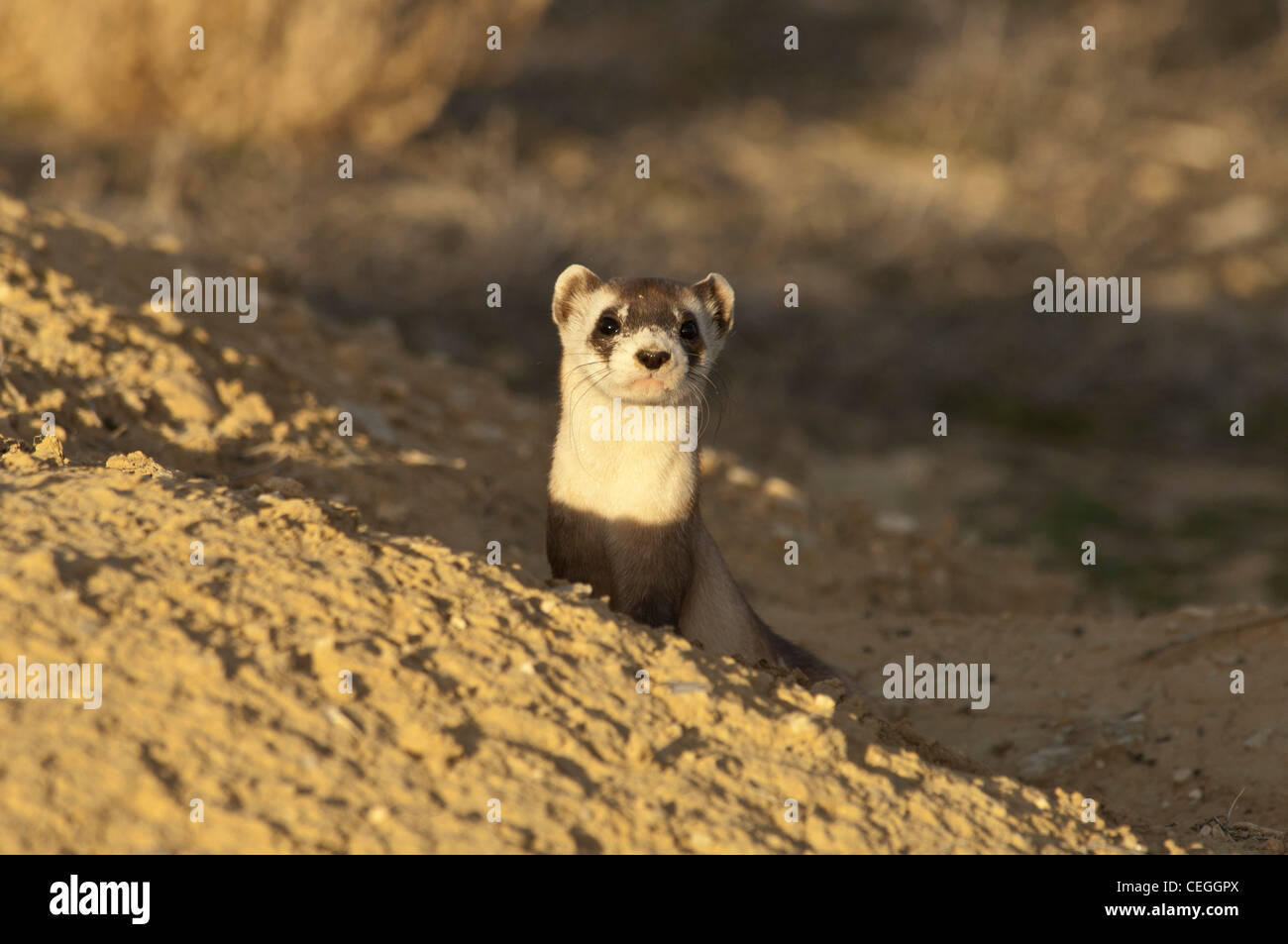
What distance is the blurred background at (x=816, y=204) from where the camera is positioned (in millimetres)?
12289

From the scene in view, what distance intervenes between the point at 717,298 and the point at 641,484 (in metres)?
1.26

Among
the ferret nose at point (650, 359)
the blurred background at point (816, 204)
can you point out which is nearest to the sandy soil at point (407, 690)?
the ferret nose at point (650, 359)

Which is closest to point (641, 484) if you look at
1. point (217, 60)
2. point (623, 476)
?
point (623, 476)

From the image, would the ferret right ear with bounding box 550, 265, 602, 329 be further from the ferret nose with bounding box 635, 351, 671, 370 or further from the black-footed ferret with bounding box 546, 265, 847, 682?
the ferret nose with bounding box 635, 351, 671, 370

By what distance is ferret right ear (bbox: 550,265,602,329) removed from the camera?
6.36 m

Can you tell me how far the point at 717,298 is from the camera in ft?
21.8

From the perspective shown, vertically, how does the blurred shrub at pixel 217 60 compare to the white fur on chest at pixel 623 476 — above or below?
above

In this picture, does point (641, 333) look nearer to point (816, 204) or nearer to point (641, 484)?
point (641, 484)

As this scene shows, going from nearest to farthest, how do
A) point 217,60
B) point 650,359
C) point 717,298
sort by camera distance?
point 650,359, point 717,298, point 217,60

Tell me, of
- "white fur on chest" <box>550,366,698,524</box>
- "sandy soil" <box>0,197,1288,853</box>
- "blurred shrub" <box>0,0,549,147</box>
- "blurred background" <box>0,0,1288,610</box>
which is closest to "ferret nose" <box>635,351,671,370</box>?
"white fur on chest" <box>550,366,698,524</box>

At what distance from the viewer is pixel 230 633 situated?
3.91 meters

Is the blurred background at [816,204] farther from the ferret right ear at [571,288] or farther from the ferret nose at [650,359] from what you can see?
the ferret nose at [650,359]

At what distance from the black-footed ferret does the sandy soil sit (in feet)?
2.53

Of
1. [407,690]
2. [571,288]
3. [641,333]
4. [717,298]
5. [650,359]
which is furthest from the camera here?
[717,298]
